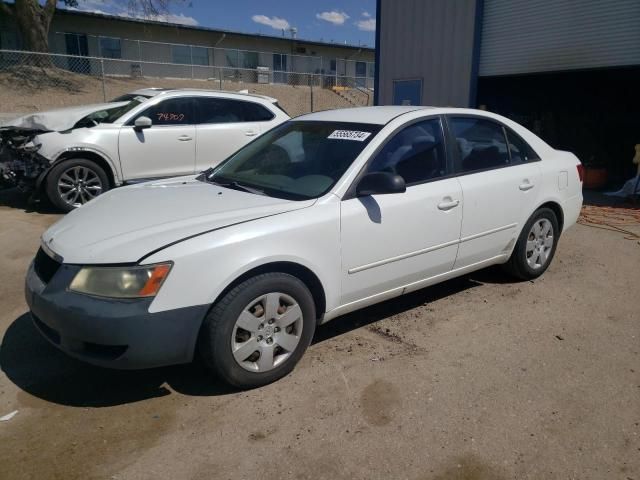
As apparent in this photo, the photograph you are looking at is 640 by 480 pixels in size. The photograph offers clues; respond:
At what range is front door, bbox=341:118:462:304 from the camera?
343 centimetres

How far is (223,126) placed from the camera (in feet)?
26.9

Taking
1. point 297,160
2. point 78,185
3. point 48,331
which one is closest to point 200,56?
point 78,185

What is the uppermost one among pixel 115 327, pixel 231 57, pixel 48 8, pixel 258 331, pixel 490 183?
pixel 48 8

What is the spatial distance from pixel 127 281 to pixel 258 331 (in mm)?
777

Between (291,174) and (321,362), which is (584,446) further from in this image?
(291,174)

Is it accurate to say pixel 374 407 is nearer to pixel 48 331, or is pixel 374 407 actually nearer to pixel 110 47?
pixel 48 331

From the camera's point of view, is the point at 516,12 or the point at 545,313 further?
the point at 516,12

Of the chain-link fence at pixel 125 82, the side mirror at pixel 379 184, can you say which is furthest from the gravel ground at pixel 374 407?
the chain-link fence at pixel 125 82

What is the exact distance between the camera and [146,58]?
2941 centimetres

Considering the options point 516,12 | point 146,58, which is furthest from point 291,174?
point 146,58

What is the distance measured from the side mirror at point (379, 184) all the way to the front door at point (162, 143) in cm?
505

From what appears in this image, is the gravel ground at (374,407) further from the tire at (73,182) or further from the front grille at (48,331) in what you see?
the tire at (73,182)

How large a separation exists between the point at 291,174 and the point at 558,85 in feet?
46.4

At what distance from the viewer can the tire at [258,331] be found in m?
2.88
